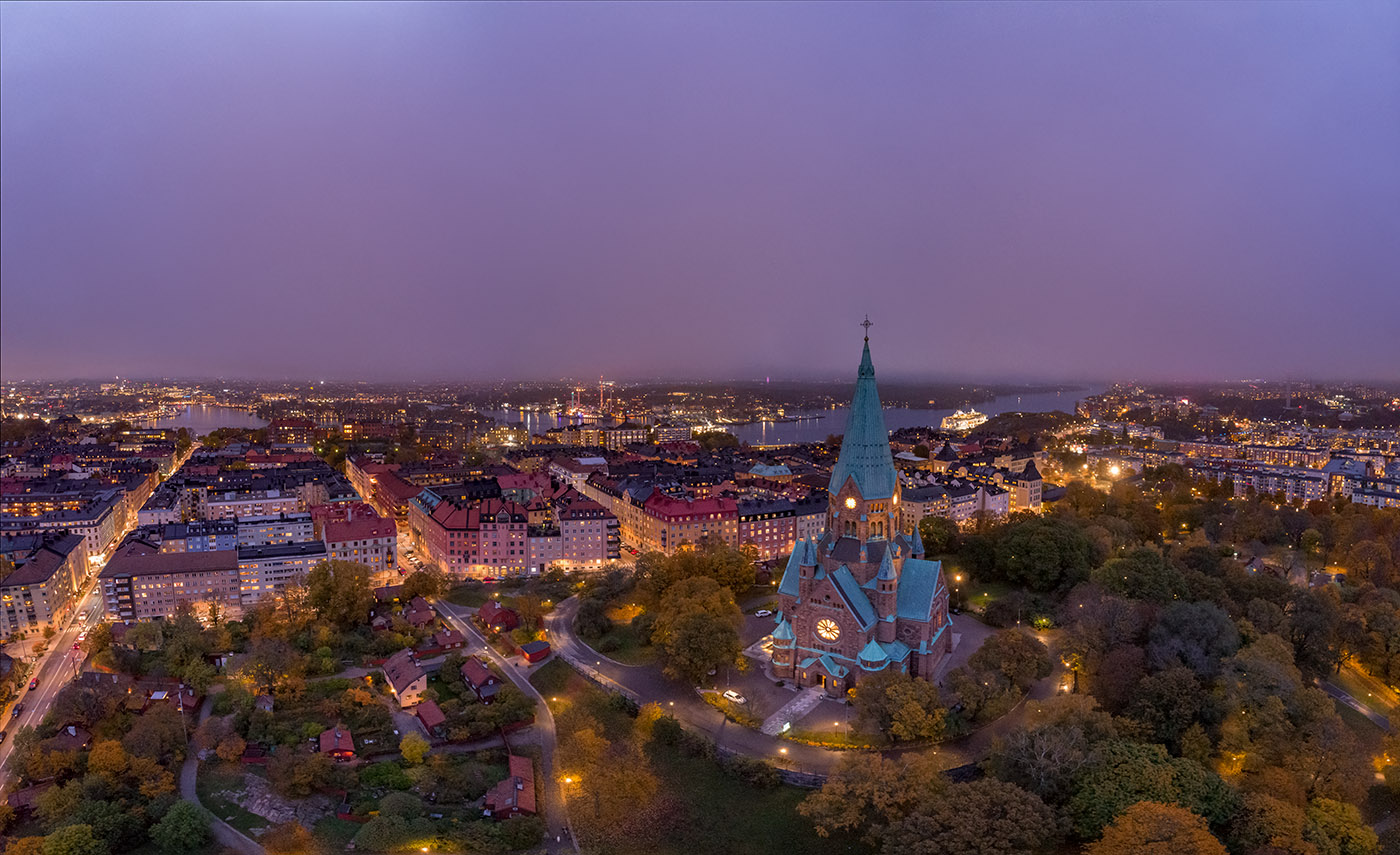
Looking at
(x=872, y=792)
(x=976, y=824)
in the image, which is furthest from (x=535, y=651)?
(x=976, y=824)

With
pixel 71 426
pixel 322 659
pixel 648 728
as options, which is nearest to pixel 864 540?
pixel 648 728

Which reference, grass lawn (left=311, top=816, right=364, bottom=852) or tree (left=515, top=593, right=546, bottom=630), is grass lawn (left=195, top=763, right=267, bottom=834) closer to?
grass lawn (left=311, top=816, right=364, bottom=852)

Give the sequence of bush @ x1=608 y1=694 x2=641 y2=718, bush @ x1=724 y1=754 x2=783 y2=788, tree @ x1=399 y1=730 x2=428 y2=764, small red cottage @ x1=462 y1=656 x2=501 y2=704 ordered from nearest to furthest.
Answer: bush @ x1=724 y1=754 x2=783 y2=788 < tree @ x1=399 y1=730 x2=428 y2=764 < bush @ x1=608 y1=694 x2=641 y2=718 < small red cottage @ x1=462 y1=656 x2=501 y2=704

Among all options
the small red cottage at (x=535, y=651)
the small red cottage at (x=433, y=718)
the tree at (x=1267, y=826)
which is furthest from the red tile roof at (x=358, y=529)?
the tree at (x=1267, y=826)

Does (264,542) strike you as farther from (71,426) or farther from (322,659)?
(71,426)

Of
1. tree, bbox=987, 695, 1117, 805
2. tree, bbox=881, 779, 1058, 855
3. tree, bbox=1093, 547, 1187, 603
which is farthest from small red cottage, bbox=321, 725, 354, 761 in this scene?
tree, bbox=1093, 547, 1187, 603
